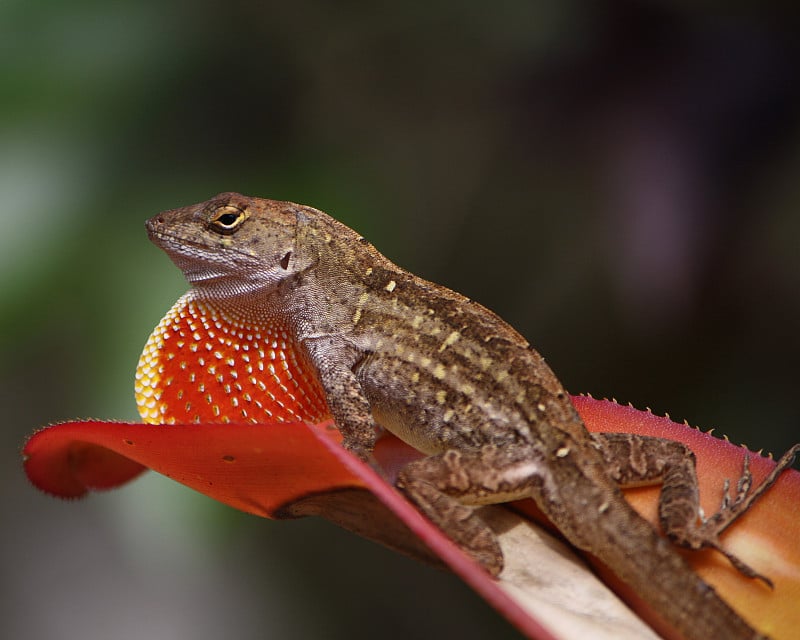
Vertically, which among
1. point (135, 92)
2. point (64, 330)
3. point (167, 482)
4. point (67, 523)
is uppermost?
point (135, 92)

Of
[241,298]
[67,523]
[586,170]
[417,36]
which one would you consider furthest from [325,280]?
[67,523]

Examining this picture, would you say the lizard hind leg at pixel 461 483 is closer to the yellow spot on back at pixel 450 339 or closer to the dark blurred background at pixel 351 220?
the yellow spot on back at pixel 450 339

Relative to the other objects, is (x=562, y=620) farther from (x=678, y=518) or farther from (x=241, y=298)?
(x=241, y=298)

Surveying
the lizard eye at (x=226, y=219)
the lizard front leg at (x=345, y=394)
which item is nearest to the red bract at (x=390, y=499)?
the lizard front leg at (x=345, y=394)

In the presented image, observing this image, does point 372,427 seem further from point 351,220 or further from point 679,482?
point 351,220

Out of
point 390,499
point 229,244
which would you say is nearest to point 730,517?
point 390,499

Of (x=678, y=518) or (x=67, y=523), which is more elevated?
(x=678, y=518)
